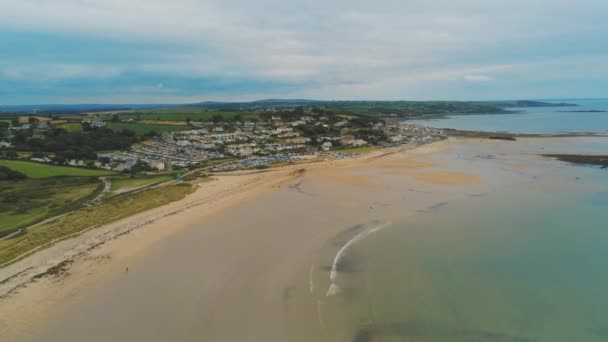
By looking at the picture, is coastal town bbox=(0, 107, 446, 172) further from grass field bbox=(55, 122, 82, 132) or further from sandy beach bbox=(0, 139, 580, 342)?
sandy beach bbox=(0, 139, 580, 342)

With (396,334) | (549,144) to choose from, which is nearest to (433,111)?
(549,144)

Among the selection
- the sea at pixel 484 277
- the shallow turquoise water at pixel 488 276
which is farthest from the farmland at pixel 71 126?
the shallow turquoise water at pixel 488 276

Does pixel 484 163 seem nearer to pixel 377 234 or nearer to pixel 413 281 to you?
pixel 377 234

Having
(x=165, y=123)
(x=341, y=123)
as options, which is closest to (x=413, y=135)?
(x=341, y=123)

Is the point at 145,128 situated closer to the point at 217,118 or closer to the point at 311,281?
the point at 217,118

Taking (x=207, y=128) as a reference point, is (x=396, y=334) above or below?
below

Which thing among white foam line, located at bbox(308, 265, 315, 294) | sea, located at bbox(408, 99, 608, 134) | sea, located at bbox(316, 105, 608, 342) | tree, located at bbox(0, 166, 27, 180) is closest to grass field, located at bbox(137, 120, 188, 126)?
tree, located at bbox(0, 166, 27, 180)

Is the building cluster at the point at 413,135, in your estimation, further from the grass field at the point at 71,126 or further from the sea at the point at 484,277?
the grass field at the point at 71,126
